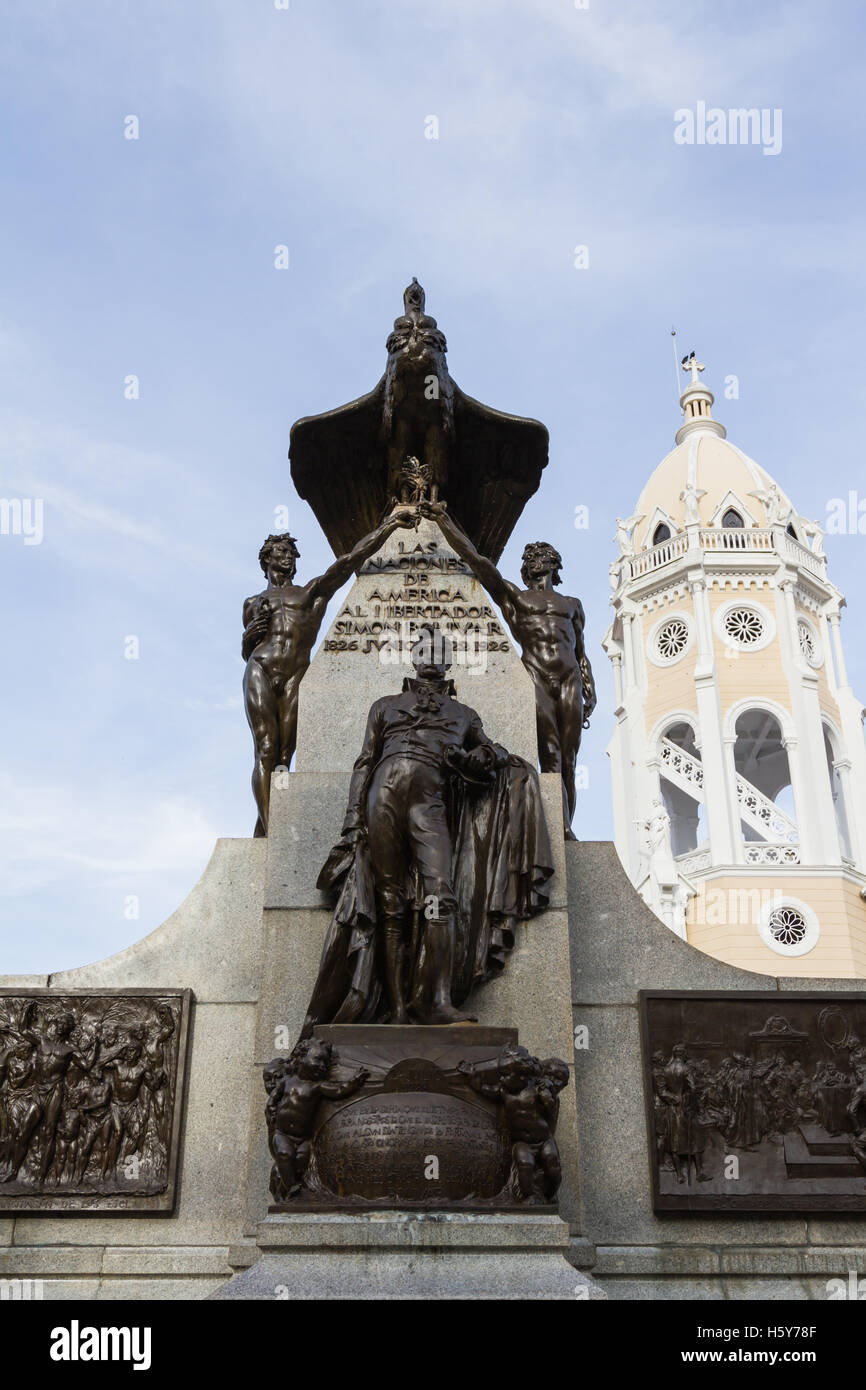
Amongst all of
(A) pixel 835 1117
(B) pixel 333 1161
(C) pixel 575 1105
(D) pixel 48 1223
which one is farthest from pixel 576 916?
(D) pixel 48 1223

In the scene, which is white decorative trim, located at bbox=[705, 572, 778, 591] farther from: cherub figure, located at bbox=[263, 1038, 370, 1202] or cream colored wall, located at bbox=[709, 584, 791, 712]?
cherub figure, located at bbox=[263, 1038, 370, 1202]

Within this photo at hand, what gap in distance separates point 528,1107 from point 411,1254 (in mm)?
1064

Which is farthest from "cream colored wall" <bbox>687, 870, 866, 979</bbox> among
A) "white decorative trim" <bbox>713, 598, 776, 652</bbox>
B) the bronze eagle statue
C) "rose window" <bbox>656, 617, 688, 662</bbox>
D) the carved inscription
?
the carved inscription

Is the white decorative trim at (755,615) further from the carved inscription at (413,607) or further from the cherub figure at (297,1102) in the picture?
the cherub figure at (297,1102)

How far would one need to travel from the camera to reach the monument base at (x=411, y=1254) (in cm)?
686

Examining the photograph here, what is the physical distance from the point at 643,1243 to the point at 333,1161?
2.62 meters

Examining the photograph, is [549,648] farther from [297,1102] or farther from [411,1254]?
[411,1254]

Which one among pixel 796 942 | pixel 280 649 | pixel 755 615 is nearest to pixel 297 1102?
pixel 280 649

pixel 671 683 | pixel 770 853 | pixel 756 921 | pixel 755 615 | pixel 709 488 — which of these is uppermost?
pixel 709 488

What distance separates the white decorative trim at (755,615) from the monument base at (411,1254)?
5074 cm

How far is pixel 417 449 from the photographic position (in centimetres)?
1301

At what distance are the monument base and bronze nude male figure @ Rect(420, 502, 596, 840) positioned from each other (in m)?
4.49

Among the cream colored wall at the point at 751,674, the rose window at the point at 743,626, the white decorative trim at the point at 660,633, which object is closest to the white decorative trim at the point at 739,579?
the cream colored wall at the point at 751,674
